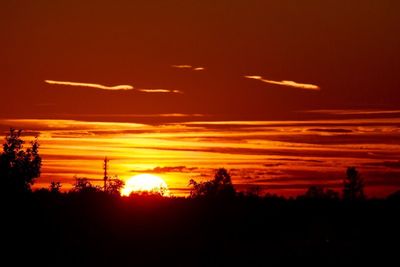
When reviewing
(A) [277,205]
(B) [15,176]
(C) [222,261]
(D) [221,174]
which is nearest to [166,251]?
(C) [222,261]

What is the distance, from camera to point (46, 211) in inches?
1475

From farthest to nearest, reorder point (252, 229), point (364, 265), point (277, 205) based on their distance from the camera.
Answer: point (277, 205), point (252, 229), point (364, 265)

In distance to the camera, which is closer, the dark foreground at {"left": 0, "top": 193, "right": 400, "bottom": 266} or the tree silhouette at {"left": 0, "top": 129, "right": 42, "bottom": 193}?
the dark foreground at {"left": 0, "top": 193, "right": 400, "bottom": 266}

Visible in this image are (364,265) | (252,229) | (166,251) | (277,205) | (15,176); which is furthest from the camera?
(15,176)

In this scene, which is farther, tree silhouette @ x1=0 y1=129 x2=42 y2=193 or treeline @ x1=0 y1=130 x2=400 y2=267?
tree silhouette @ x1=0 y1=129 x2=42 y2=193

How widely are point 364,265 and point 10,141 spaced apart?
38.1 metres

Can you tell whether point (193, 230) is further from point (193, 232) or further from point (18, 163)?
point (18, 163)

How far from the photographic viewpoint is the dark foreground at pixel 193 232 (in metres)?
31.1

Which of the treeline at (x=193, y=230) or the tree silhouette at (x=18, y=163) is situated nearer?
the treeline at (x=193, y=230)

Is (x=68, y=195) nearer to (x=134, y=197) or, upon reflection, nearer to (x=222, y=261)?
(x=134, y=197)

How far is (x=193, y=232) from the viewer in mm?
35469

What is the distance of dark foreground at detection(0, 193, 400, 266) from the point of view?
31062mm

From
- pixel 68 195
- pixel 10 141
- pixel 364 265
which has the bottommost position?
pixel 364 265

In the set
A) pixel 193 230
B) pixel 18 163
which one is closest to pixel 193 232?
pixel 193 230
